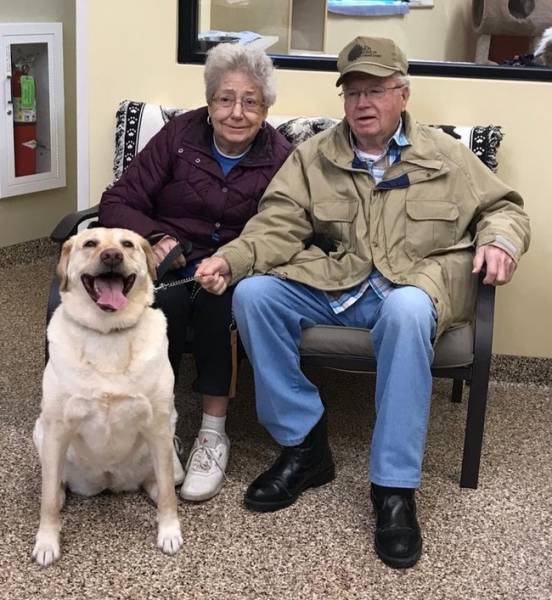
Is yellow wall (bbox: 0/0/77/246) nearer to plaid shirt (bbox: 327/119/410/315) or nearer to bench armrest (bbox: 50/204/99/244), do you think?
bench armrest (bbox: 50/204/99/244)

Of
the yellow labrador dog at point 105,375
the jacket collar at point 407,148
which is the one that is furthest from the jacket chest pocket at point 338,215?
the yellow labrador dog at point 105,375

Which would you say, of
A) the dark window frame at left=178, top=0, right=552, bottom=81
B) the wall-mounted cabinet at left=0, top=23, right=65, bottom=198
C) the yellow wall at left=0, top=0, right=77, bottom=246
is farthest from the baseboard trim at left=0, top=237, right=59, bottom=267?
the dark window frame at left=178, top=0, right=552, bottom=81

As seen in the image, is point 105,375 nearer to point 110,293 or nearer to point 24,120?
point 110,293

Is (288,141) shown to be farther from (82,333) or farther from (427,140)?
(82,333)

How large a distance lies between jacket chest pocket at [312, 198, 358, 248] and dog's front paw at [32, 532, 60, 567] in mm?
1062

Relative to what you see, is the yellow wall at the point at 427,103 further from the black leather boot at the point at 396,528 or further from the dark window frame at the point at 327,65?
the black leather boot at the point at 396,528

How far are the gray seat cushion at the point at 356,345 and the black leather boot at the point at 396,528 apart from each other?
0.35m

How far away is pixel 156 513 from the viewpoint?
212cm

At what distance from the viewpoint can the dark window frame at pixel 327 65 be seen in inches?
→ 109

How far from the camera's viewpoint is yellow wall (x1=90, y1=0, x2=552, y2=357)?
2805 mm

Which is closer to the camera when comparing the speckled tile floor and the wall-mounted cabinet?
the speckled tile floor

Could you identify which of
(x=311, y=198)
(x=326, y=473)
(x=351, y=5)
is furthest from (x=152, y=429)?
(x=351, y=5)

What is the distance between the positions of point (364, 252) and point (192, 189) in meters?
0.53

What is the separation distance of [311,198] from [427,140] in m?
0.35
